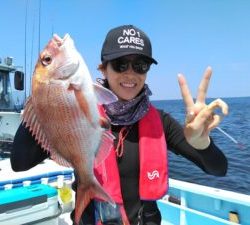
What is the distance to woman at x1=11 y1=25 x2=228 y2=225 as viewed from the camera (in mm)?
2102

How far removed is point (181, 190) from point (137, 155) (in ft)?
7.75

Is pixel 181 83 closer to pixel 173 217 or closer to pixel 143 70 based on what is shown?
pixel 143 70

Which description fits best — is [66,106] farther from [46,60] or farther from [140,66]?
[140,66]

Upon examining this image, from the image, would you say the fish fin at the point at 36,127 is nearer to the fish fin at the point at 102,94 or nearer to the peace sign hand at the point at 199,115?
the fish fin at the point at 102,94

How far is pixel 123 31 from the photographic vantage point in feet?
7.25

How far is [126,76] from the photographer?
2.19 metres

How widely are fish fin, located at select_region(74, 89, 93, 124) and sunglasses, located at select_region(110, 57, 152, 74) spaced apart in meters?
0.52

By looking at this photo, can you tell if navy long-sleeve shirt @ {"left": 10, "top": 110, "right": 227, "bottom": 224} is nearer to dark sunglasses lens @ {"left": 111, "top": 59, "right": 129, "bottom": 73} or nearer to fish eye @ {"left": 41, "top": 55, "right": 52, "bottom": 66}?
dark sunglasses lens @ {"left": 111, "top": 59, "right": 129, "bottom": 73}

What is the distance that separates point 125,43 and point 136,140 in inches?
25.7

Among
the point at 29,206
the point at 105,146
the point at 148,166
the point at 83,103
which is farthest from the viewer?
the point at 29,206

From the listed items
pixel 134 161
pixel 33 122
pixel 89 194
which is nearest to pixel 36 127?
pixel 33 122

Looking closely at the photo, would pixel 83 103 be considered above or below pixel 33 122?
above

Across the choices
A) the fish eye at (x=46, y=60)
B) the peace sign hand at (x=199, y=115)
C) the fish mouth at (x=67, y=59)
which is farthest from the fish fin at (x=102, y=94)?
the peace sign hand at (x=199, y=115)

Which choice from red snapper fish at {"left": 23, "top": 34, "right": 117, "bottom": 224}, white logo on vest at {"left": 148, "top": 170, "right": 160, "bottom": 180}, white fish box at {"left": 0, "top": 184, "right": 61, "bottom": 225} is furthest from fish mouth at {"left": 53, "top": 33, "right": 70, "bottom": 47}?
white fish box at {"left": 0, "top": 184, "right": 61, "bottom": 225}
